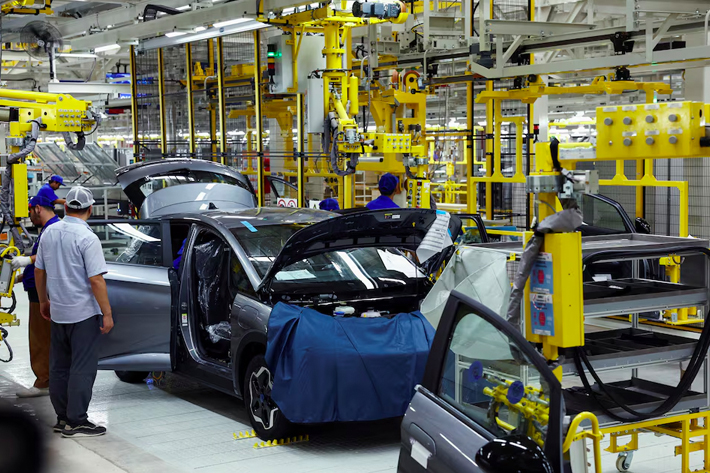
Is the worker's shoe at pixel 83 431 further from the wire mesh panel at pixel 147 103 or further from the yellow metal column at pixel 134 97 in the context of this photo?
the yellow metal column at pixel 134 97

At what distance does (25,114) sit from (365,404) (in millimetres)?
6378

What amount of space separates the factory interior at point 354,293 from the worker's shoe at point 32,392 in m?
0.03

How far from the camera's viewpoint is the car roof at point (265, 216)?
6.65m

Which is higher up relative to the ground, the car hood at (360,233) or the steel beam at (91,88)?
the steel beam at (91,88)

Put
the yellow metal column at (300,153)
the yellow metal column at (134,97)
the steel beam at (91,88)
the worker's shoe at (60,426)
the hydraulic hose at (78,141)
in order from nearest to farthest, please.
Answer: the worker's shoe at (60,426) → the hydraulic hose at (78,141) → the yellow metal column at (300,153) → the steel beam at (91,88) → the yellow metal column at (134,97)

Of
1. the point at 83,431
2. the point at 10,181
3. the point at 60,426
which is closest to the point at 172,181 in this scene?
the point at 10,181

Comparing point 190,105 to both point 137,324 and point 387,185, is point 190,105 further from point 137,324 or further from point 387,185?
point 137,324

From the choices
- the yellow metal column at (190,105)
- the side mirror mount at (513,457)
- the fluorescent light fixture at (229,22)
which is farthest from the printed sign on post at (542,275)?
the yellow metal column at (190,105)

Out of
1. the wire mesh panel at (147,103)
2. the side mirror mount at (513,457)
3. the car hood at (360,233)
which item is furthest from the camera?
the wire mesh panel at (147,103)

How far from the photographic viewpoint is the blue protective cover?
18.0 ft

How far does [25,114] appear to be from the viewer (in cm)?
1007

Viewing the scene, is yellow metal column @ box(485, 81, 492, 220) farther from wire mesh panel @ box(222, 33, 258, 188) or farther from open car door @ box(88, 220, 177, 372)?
open car door @ box(88, 220, 177, 372)

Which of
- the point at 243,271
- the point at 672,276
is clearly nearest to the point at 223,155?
the point at 672,276

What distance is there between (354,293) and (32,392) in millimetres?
3051
